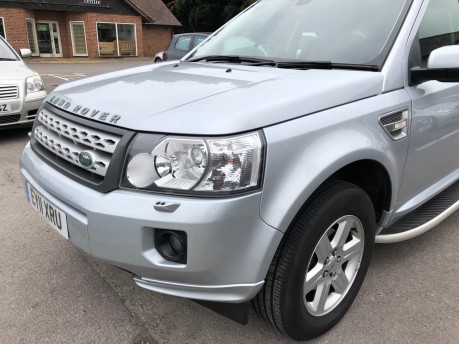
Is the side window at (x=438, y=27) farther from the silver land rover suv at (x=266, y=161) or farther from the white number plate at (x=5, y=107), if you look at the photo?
the white number plate at (x=5, y=107)

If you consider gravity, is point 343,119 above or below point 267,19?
below

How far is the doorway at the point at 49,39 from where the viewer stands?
26195mm

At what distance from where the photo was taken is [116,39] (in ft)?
94.6

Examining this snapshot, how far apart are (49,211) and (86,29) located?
92.3 ft

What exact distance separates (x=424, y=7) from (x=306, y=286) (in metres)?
1.77

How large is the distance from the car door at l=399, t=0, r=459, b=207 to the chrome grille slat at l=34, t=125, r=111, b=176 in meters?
1.60

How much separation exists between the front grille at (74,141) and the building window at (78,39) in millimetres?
27675

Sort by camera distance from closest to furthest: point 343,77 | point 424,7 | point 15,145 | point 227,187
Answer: point 227,187
point 343,77
point 424,7
point 15,145

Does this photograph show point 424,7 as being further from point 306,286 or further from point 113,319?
point 113,319

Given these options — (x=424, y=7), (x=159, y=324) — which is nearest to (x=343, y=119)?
(x=424, y=7)

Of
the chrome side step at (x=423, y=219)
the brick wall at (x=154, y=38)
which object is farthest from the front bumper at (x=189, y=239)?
the brick wall at (x=154, y=38)

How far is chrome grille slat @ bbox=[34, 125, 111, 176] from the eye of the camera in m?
1.78

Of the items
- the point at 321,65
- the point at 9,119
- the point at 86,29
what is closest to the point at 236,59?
the point at 321,65

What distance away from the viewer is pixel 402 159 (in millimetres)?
2242
